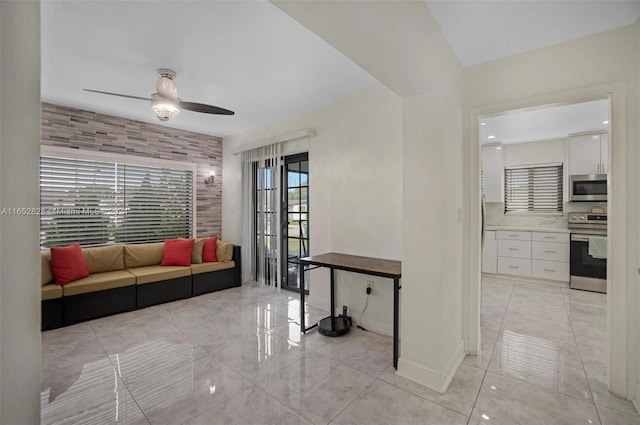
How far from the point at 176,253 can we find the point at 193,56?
288cm

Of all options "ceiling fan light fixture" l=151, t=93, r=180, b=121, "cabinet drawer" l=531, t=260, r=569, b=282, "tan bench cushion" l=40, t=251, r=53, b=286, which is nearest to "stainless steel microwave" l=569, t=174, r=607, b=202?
"cabinet drawer" l=531, t=260, r=569, b=282

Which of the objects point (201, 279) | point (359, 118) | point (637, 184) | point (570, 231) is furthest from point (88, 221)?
point (570, 231)

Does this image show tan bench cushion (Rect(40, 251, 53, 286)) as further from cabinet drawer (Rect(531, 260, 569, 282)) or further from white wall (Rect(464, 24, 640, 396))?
cabinet drawer (Rect(531, 260, 569, 282))

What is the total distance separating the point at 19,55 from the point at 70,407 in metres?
2.53

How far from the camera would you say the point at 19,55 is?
0.46 meters

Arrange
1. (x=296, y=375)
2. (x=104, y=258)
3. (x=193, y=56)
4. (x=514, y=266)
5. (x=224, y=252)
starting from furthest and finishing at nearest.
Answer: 1. (x=514, y=266)
2. (x=224, y=252)
3. (x=104, y=258)
4. (x=193, y=56)
5. (x=296, y=375)

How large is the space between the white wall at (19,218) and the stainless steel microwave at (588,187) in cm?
656

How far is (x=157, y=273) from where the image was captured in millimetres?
3945

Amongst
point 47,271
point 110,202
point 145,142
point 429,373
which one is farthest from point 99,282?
point 429,373

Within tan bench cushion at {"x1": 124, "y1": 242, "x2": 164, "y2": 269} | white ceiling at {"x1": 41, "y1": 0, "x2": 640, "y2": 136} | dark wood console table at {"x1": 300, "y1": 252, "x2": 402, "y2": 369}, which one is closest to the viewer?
white ceiling at {"x1": 41, "y1": 0, "x2": 640, "y2": 136}

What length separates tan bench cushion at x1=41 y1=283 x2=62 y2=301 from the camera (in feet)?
10.3

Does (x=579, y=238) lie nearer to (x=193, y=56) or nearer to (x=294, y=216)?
(x=294, y=216)

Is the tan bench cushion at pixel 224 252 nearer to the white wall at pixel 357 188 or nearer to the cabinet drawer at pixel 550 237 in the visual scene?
the white wall at pixel 357 188

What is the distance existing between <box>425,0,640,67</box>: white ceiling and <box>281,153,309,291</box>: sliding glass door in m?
2.58
